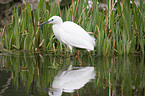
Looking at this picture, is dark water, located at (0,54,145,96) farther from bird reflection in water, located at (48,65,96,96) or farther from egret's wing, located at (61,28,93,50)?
egret's wing, located at (61,28,93,50)

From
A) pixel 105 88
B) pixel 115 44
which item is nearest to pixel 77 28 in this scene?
pixel 115 44

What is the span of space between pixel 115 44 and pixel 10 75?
10.7 feet

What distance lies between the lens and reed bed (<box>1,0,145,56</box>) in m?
6.46

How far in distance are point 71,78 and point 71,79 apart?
0.07m

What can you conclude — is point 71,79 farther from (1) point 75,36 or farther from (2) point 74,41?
(1) point 75,36

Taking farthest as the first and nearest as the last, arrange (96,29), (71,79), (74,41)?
1. (96,29)
2. (74,41)
3. (71,79)

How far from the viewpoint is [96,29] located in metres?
6.73

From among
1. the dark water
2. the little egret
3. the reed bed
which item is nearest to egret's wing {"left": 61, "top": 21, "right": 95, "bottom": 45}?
the little egret

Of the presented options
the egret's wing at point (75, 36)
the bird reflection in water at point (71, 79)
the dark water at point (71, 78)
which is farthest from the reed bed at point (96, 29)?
the bird reflection in water at point (71, 79)

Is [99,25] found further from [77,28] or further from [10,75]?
[10,75]

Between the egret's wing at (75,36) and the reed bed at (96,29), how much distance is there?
1.04 ft

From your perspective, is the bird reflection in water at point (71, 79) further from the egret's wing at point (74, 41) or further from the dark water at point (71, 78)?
the egret's wing at point (74, 41)

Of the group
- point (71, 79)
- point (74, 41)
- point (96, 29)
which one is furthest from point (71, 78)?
point (96, 29)

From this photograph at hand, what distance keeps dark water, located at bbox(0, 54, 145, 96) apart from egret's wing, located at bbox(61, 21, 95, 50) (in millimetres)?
770
